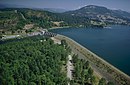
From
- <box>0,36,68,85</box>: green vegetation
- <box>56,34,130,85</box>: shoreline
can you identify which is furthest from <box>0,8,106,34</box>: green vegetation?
<box>56,34,130,85</box>: shoreline

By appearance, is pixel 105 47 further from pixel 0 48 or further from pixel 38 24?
pixel 38 24

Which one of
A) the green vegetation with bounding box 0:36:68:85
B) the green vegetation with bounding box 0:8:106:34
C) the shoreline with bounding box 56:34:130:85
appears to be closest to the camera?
the green vegetation with bounding box 0:36:68:85

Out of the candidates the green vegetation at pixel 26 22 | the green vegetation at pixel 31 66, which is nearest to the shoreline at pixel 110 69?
the green vegetation at pixel 31 66

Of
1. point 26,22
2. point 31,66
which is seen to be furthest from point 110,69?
point 26,22

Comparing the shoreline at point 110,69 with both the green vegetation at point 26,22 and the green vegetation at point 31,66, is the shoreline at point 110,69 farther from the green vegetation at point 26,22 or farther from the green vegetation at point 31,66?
the green vegetation at point 26,22

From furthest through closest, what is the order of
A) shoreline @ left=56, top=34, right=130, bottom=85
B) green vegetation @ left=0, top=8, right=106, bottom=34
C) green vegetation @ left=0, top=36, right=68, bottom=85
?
1. green vegetation @ left=0, top=8, right=106, bottom=34
2. shoreline @ left=56, top=34, right=130, bottom=85
3. green vegetation @ left=0, top=36, right=68, bottom=85

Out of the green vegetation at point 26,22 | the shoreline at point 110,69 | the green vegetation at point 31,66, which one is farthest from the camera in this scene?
the green vegetation at point 26,22

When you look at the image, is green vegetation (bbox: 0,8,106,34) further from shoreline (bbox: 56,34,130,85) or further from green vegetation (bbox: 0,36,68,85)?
shoreline (bbox: 56,34,130,85)

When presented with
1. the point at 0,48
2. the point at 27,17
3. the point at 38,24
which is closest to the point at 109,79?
the point at 0,48

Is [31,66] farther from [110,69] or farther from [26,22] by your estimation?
[26,22]
